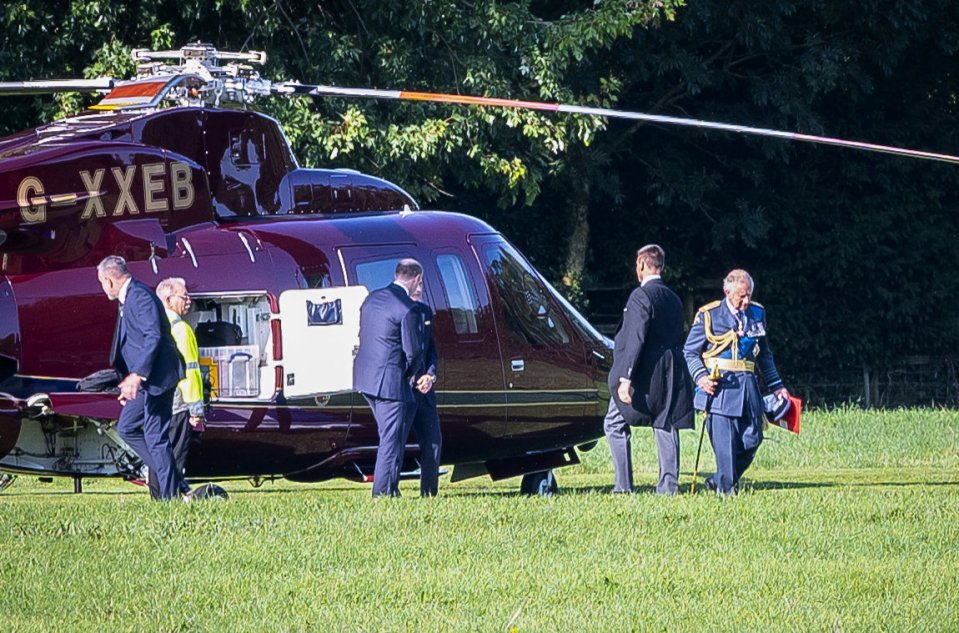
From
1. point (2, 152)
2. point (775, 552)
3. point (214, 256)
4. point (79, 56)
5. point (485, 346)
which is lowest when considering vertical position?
point (775, 552)

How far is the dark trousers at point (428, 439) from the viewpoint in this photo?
11883 mm

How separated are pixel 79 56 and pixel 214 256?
9.80 m

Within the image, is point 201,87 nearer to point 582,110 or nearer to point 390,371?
point 390,371

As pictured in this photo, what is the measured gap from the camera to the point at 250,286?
12.0 metres

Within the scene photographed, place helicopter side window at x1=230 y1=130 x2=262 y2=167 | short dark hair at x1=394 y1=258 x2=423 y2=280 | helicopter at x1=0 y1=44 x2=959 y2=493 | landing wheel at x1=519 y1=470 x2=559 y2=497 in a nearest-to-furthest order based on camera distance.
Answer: helicopter at x1=0 y1=44 x2=959 y2=493 < short dark hair at x1=394 y1=258 x2=423 y2=280 < helicopter side window at x1=230 y1=130 x2=262 y2=167 < landing wheel at x1=519 y1=470 x2=559 y2=497

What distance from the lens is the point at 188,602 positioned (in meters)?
7.73

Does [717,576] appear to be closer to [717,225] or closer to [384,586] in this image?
[384,586]

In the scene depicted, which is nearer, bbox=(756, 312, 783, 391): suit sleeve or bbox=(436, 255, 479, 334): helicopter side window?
bbox=(756, 312, 783, 391): suit sleeve

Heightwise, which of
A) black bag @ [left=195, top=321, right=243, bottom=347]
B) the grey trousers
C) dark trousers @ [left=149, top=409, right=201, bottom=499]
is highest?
black bag @ [left=195, top=321, right=243, bottom=347]

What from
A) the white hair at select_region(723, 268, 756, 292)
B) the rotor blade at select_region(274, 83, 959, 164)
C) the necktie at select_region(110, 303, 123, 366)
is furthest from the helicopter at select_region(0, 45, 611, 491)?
the white hair at select_region(723, 268, 756, 292)

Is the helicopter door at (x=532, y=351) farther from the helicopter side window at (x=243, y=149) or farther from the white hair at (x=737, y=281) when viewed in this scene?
the white hair at (x=737, y=281)

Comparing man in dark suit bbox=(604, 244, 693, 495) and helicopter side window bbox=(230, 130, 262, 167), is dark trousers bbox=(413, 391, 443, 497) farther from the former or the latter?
helicopter side window bbox=(230, 130, 262, 167)

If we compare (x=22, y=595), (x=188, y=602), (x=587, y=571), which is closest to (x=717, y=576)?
(x=587, y=571)

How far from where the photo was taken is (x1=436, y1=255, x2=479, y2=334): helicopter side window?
43.1 feet
